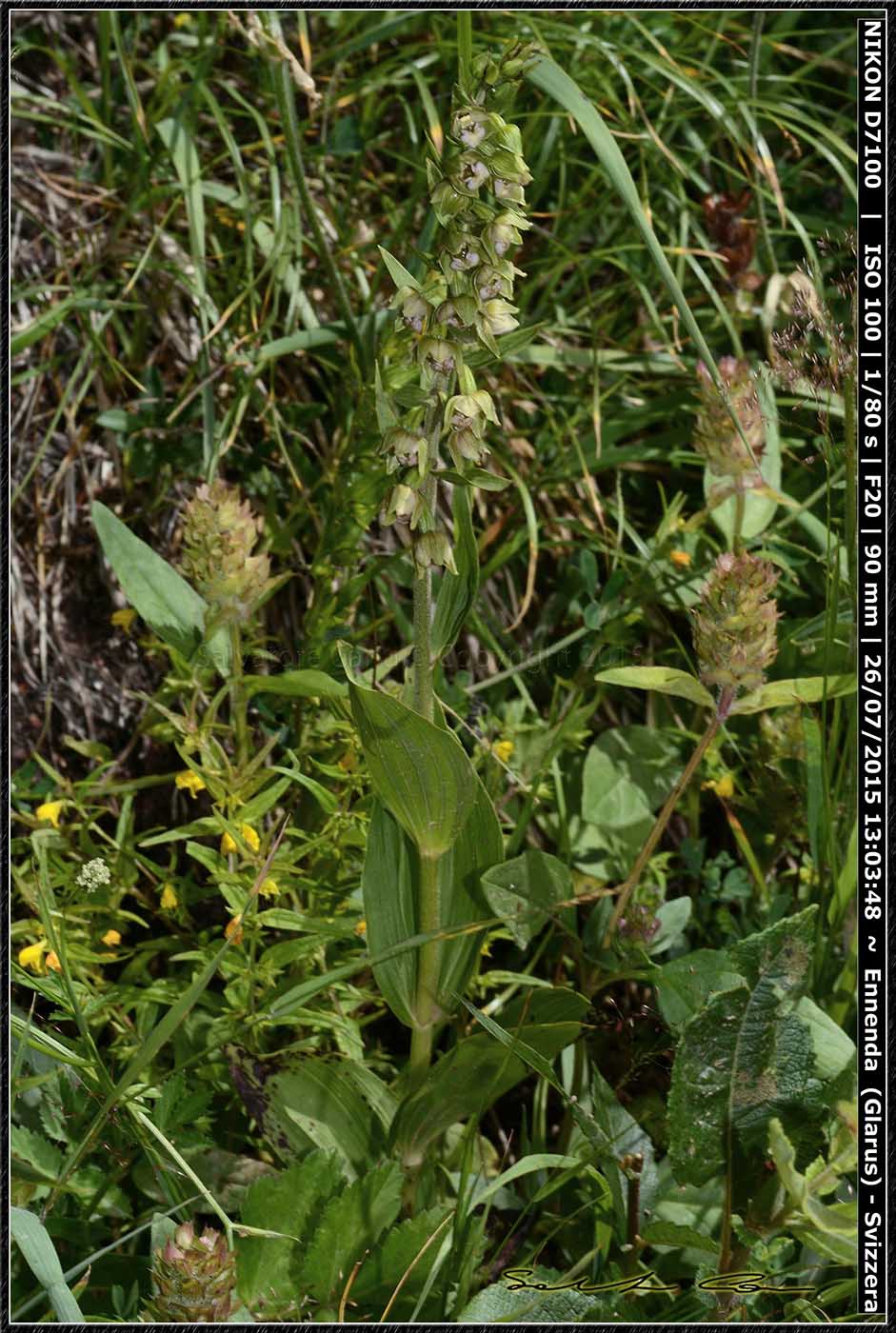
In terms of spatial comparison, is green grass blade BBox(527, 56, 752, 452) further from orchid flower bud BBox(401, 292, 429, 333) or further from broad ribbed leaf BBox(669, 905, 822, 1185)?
broad ribbed leaf BBox(669, 905, 822, 1185)

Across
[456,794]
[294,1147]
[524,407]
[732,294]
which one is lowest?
[294,1147]

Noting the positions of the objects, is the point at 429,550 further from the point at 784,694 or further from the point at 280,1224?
the point at 280,1224

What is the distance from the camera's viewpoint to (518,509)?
252 centimetres

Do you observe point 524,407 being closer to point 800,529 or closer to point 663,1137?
point 800,529

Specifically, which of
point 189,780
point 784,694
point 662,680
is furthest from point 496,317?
point 189,780

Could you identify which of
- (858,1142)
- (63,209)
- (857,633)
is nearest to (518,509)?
(857,633)

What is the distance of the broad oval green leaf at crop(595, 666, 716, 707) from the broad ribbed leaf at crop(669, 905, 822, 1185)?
39 cm

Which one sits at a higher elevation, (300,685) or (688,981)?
(300,685)

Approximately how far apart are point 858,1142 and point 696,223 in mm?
2014

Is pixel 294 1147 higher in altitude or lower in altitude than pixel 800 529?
lower

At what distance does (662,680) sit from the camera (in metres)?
1.87

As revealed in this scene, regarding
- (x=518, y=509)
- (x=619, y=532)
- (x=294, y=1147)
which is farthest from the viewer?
(x=518, y=509)
